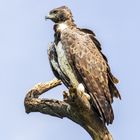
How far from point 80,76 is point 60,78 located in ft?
1.80

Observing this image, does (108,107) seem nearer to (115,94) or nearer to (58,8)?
(115,94)

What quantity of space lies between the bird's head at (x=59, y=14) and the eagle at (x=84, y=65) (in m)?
Result: 0.17

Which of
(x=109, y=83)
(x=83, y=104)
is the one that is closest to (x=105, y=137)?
(x=83, y=104)

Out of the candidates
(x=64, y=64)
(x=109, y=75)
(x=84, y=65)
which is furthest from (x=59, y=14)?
(x=109, y=75)

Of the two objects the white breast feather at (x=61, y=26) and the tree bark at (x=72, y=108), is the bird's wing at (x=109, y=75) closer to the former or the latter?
the white breast feather at (x=61, y=26)

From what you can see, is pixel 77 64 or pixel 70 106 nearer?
pixel 70 106

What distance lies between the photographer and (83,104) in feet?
38.3

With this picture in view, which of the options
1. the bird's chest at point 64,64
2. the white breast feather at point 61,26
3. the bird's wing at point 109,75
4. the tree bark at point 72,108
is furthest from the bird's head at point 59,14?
the tree bark at point 72,108

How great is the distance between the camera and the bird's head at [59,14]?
1429 cm

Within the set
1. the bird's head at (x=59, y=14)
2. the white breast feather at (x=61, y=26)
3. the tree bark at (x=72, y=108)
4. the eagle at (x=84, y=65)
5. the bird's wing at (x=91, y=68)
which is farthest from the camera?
the bird's head at (x=59, y=14)

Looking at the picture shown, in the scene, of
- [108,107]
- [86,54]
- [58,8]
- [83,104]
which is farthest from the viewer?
[58,8]

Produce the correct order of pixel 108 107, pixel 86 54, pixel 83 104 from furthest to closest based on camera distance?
pixel 86 54 < pixel 108 107 < pixel 83 104

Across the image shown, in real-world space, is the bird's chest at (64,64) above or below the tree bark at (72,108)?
above

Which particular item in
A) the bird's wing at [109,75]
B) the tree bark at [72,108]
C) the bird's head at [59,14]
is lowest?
the tree bark at [72,108]
